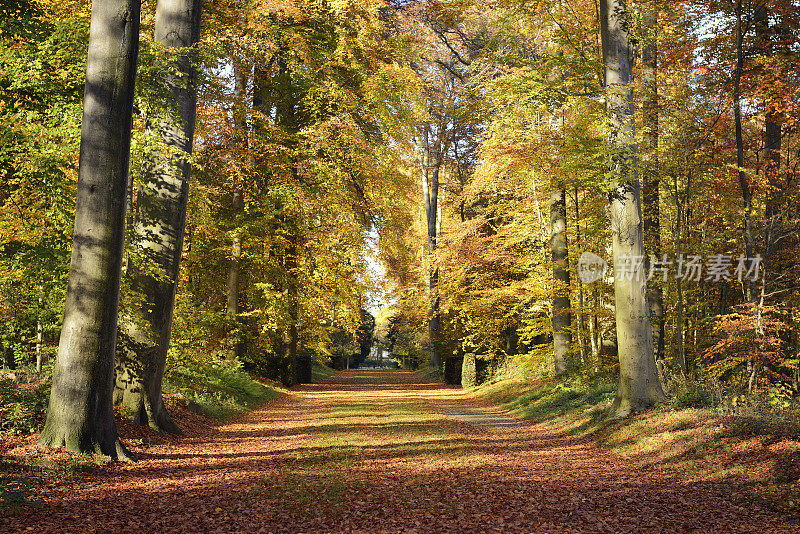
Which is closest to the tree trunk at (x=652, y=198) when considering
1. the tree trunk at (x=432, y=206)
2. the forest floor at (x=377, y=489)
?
the forest floor at (x=377, y=489)

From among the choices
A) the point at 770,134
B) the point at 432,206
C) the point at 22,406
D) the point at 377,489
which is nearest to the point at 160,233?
the point at 22,406

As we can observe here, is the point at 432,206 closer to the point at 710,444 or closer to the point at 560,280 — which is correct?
the point at 560,280

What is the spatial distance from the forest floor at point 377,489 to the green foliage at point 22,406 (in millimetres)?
810

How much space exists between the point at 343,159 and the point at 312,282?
4.23 m

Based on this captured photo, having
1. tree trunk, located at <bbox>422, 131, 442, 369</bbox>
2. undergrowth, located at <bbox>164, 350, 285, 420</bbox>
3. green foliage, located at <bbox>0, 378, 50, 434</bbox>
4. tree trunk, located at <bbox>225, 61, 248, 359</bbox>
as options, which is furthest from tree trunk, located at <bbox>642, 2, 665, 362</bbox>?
tree trunk, located at <bbox>422, 131, 442, 369</bbox>

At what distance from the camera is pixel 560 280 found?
16359mm

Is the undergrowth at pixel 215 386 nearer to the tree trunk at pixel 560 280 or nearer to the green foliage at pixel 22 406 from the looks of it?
the green foliage at pixel 22 406

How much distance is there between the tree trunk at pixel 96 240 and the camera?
711cm

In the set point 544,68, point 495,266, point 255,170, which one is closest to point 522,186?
point 495,266

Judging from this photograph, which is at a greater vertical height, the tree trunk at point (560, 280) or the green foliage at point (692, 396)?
the tree trunk at point (560, 280)

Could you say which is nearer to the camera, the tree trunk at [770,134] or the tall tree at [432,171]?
the tree trunk at [770,134]

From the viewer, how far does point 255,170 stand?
1800 cm

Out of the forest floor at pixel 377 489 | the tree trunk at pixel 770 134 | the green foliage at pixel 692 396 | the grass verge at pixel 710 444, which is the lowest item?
the forest floor at pixel 377 489

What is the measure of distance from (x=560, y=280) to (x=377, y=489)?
10939 millimetres
